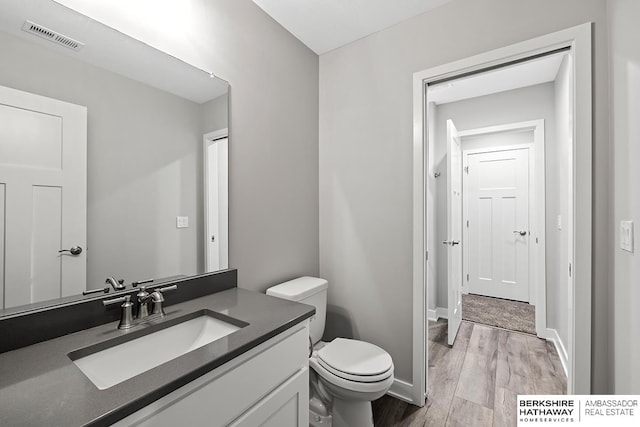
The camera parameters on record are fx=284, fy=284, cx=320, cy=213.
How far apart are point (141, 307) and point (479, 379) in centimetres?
224

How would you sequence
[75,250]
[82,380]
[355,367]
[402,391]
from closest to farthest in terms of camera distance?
[82,380] < [75,250] < [355,367] < [402,391]

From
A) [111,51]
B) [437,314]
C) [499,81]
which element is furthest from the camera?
[437,314]

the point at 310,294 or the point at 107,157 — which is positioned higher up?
the point at 107,157

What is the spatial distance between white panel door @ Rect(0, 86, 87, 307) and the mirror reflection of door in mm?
499

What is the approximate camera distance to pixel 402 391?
1.85 metres

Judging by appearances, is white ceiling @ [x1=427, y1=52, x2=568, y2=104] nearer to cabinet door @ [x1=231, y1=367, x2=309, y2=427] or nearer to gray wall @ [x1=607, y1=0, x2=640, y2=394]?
gray wall @ [x1=607, y1=0, x2=640, y2=394]

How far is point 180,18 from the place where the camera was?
1.30 m

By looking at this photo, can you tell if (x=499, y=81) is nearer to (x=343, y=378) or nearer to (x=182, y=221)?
(x=343, y=378)

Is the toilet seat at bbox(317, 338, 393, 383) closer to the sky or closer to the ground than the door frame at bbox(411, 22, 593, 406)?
closer to the ground

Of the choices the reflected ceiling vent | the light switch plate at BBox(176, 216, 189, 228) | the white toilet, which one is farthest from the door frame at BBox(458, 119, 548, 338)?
the reflected ceiling vent

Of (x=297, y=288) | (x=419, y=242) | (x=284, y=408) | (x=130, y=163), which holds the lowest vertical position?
(x=284, y=408)

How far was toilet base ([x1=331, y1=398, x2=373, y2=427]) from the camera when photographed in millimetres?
1450

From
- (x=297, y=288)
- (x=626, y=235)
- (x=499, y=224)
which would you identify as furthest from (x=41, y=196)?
(x=499, y=224)

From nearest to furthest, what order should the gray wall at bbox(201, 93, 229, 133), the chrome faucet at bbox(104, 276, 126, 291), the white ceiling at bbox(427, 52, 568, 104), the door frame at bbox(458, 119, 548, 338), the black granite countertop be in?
the black granite countertop
the chrome faucet at bbox(104, 276, 126, 291)
the gray wall at bbox(201, 93, 229, 133)
the white ceiling at bbox(427, 52, 568, 104)
the door frame at bbox(458, 119, 548, 338)
